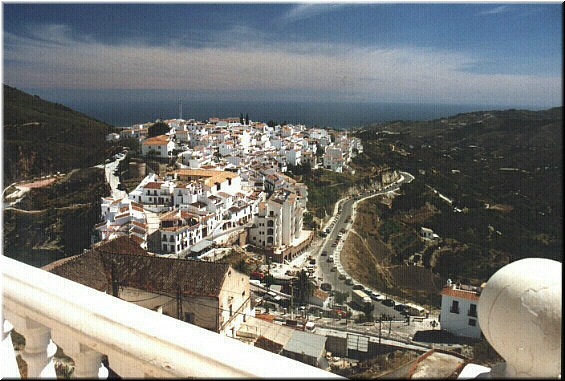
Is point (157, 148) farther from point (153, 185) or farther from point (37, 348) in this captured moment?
point (37, 348)

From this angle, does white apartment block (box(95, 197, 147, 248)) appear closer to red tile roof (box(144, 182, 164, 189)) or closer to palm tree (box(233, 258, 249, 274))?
red tile roof (box(144, 182, 164, 189))

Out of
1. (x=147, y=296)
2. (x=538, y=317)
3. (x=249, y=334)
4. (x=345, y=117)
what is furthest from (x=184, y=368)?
(x=345, y=117)

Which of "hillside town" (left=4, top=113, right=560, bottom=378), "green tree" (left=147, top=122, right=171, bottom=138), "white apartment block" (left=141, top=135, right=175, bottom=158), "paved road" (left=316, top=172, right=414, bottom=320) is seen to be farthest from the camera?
"green tree" (left=147, top=122, right=171, bottom=138)

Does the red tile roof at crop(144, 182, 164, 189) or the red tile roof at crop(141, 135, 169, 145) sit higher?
the red tile roof at crop(141, 135, 169, 145)

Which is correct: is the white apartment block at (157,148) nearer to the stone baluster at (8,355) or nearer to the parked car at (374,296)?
the parked car at (374,296)

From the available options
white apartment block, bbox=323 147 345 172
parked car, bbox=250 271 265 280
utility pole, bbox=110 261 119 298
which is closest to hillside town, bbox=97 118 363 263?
white apartment block, bbox=323 147 345 172

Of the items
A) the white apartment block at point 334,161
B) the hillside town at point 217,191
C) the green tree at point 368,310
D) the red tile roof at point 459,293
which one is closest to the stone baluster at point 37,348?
the red tile roof at point 459,293

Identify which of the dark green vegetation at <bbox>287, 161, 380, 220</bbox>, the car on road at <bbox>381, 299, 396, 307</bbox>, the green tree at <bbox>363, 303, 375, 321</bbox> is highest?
the dark green vegetation at <bbox>287, 161, 380, 220</bbox>

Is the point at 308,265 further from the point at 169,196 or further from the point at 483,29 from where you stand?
the point at 483,29
